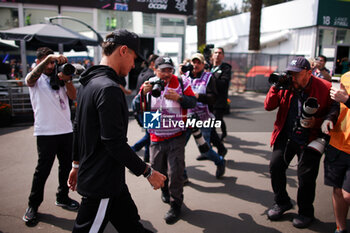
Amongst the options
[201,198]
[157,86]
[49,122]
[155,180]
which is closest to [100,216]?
[155,180]

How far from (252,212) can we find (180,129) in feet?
4.88

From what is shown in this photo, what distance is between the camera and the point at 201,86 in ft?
14.8

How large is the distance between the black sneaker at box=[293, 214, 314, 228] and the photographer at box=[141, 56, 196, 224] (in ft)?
4.62

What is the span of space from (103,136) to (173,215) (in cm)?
194

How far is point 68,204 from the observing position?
359cm

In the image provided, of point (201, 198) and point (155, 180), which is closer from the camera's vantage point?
point (155, 180)

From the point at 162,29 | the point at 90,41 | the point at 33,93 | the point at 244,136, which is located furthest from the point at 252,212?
the point at 162,29

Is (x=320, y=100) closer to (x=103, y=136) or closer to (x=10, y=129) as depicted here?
(x=103, y=136)

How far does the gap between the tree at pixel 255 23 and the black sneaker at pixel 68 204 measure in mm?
15129

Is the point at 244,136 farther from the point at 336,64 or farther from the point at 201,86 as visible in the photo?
the point at 336,64

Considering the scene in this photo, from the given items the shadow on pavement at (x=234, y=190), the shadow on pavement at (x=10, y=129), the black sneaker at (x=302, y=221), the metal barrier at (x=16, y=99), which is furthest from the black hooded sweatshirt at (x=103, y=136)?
the metal barrier at (x=16, y=99)

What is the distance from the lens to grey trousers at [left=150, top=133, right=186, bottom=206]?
3.30m

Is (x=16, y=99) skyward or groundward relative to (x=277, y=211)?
skyward

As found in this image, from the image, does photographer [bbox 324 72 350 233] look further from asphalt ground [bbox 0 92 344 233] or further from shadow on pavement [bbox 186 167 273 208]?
shadow on pavement [bbox 186 167 273 208]
